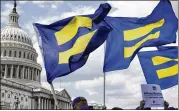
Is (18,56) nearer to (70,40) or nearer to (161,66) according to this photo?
(161,66)

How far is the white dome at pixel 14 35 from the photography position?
8931 cm

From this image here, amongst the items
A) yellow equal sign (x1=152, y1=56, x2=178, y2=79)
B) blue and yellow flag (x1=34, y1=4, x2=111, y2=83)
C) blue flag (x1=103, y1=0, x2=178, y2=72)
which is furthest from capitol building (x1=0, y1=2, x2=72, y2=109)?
blue and yellow flag (x1=34, y1=4, x2=111, y2=83)

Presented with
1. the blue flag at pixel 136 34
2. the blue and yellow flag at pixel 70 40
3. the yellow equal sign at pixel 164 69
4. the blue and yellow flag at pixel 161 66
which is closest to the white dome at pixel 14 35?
the blue and yellow flag at pixel 161 66

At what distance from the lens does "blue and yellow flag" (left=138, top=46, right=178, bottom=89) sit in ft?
33.5

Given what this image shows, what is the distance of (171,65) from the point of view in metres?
10.9

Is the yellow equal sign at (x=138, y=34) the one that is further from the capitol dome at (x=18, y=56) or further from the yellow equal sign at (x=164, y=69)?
the capitol dome at (x=18, y=56)

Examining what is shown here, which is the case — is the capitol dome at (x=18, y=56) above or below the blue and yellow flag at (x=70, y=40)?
above

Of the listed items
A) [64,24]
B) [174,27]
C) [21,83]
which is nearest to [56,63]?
[64,24]

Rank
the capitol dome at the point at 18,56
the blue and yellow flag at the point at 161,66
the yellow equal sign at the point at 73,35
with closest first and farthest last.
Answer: the yellow equal sign at the point at 73,35 < the blue and yellow flag at the point at 161,66 < the capitol dome at the point at 18,56

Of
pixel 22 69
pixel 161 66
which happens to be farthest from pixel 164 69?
pixel 22 69

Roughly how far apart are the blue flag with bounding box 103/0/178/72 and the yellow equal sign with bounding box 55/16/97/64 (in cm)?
79

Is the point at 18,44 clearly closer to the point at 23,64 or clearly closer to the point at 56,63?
the point at 23,64

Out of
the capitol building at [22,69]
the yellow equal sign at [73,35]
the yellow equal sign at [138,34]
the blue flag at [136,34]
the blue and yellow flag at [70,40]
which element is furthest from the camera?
the capitol building at [22,69]

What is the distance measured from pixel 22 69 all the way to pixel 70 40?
79.7 metres
